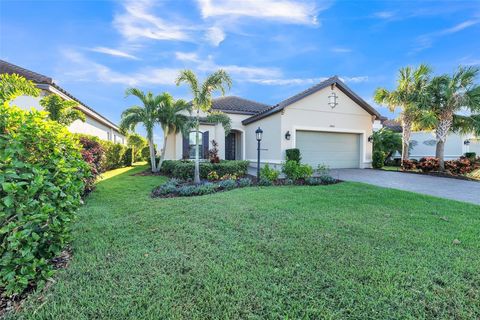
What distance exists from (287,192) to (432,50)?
13271 mm

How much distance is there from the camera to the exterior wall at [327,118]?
13.7 metres

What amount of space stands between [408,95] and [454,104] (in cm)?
220

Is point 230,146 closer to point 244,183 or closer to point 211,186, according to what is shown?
point 244,183

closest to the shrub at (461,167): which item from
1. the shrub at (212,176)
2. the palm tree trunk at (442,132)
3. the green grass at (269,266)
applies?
the palm tree trunk at (442,132)

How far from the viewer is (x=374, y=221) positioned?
4719mm

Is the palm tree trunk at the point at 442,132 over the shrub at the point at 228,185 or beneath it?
over

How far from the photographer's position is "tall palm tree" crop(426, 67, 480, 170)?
38.8ft

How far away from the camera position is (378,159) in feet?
50.1

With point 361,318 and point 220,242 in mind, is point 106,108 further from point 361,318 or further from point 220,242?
point 361,318

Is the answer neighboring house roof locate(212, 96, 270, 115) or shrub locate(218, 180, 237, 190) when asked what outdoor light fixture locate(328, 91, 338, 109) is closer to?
neighboring house roof locate(212, 96, 270, 115)

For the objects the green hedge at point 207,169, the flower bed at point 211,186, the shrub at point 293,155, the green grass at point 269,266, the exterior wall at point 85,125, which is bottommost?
the green grass at point 269,266

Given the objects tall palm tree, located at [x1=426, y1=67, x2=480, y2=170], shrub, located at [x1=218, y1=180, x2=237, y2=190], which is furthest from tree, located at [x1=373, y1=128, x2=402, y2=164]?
shrub, located at [x1=218, y1=180, x2=237, y2=190]

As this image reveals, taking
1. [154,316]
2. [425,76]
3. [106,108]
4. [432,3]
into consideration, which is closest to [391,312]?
[154,316]

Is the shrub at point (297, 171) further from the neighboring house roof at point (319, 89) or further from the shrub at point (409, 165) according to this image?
the shrub at point (409, 165)
